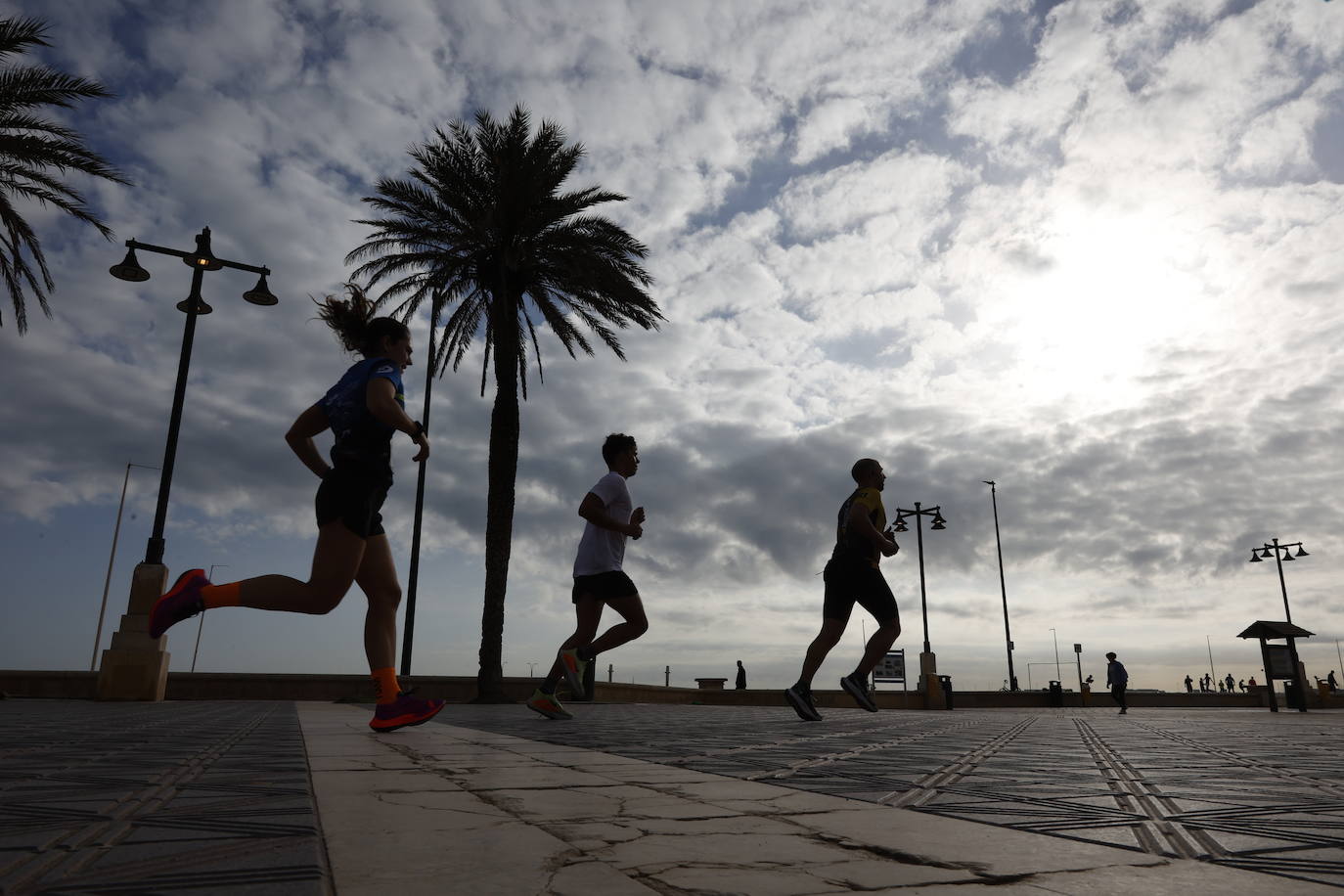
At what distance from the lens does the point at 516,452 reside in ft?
53.2

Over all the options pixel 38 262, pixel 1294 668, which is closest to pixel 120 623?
pixel 38 262

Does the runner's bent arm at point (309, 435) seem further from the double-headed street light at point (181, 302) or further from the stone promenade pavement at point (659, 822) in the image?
the double-headed street light at point (181, 302)

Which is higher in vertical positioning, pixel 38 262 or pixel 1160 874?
pixel 38 262

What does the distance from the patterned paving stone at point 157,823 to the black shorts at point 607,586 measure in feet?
9.31

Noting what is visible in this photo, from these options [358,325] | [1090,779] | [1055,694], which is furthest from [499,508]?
[1055,694]

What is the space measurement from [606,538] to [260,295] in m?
10.0

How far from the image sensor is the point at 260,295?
43.8 ft

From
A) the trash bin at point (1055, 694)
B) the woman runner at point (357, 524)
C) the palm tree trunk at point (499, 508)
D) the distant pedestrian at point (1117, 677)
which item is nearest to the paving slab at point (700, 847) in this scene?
the woman runner at point (357, 524)

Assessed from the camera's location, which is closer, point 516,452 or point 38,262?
point 38,262

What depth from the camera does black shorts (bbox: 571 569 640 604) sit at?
5.89 meters

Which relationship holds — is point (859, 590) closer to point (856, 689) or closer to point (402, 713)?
point (856, 689)

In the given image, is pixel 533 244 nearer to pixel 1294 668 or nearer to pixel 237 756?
pixel 237 756

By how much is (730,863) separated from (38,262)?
58.3ft

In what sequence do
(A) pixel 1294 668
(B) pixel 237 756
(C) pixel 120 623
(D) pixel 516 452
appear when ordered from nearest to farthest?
1. (B) pixel 237 756
2. (C) pixel 120 623
3. (D) pixel 516 452
4. (A) pixel 1294 668
